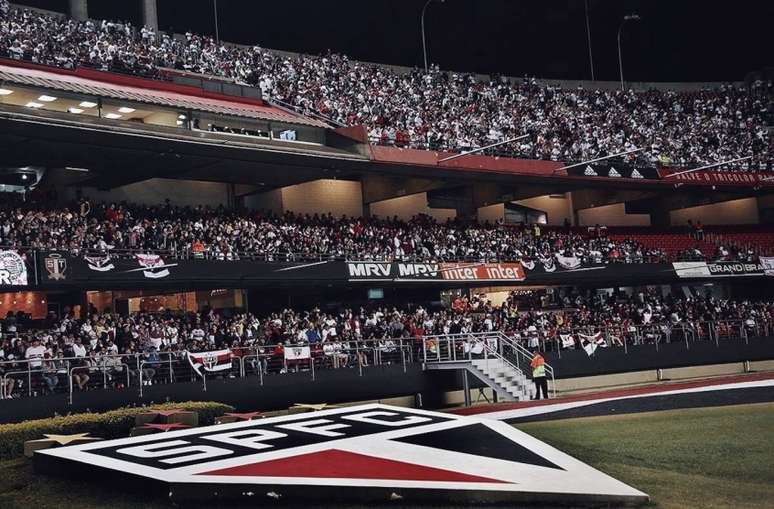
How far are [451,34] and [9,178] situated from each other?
30.2 m

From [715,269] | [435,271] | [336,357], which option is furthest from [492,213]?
[336,357]

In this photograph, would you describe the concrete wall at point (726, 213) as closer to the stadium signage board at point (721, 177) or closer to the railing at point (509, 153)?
the railing at point (509, 153)

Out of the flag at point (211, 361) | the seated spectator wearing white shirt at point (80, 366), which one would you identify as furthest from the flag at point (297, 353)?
the seated spectator wearing white shirt at point (80, 366)

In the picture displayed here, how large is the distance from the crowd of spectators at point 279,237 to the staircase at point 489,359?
5.48m

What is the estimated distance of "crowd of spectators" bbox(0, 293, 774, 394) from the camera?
72.0ft

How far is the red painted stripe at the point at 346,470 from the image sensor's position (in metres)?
8.59

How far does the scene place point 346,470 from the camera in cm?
891

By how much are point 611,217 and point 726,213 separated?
789cm

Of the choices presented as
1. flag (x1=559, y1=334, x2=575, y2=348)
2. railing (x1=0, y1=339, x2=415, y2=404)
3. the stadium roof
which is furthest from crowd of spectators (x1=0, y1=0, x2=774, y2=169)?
railing (x1=0, y1=339, x2=415, y2=404)

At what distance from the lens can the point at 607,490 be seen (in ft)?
27.1

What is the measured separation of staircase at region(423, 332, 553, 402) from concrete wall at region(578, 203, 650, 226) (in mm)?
21733

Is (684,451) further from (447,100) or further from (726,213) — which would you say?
(726,213)

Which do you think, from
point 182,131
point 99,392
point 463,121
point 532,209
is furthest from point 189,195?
point 532,209

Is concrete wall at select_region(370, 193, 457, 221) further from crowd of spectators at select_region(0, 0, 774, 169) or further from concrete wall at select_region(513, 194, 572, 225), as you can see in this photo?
concrete wall at select_region(513, 194, 572, 225)
